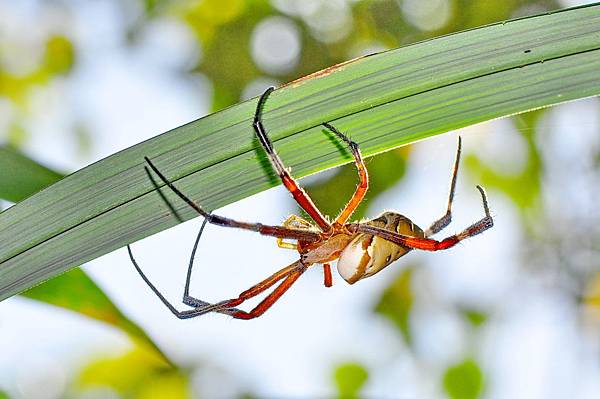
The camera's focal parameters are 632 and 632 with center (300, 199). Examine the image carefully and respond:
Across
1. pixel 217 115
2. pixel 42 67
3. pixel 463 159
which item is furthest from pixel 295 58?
pixel 217 115

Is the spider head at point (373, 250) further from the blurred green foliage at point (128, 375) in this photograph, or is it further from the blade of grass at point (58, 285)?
the blurred green foliage at point (128, 375)

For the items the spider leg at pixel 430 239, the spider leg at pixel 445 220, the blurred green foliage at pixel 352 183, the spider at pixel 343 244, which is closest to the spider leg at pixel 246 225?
the spider at pixel 343 244

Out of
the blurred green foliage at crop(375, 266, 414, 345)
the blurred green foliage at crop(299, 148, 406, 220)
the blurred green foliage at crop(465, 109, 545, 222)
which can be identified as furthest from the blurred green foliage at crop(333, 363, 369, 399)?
the blurred green foliage at crop(465, 109, 545, 222)

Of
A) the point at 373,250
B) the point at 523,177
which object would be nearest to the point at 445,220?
the point at 373,250

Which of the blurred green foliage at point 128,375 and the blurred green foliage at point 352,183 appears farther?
the blurred green foliage at point 352,183

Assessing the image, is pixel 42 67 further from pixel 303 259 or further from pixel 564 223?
pixel 564 223

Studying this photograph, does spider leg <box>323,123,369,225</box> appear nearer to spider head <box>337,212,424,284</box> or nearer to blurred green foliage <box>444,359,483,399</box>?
spider head <box>337,212,424,284</box>
